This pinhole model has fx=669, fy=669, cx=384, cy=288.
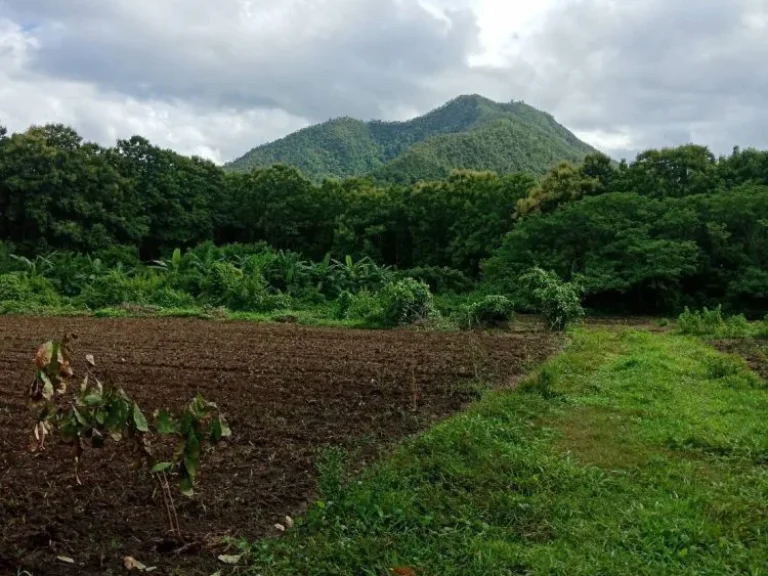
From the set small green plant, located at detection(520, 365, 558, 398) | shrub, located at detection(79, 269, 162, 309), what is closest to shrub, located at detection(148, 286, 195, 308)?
shrub, located at detection(79, 269, 162, 309)

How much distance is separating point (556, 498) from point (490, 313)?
502 inches

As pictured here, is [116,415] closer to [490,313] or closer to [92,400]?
[92,400]

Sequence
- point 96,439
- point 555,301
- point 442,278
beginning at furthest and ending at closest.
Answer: point 442,278
point 555,301
point 96,439

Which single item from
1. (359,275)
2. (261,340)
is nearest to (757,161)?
(359,275)

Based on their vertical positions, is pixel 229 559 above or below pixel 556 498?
below

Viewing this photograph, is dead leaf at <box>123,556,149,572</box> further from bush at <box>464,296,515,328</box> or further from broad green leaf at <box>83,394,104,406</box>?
bush at <box>464,296,515,328</box>

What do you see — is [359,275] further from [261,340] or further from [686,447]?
[686,447]

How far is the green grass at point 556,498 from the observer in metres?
4.24

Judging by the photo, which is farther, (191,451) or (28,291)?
(28,291)

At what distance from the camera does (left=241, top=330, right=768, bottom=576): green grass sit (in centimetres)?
424

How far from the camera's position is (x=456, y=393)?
9.12 metres

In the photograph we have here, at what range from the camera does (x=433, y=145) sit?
52.0m

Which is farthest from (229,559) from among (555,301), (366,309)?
(366,309)

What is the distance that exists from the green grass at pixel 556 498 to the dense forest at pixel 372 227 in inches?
555
